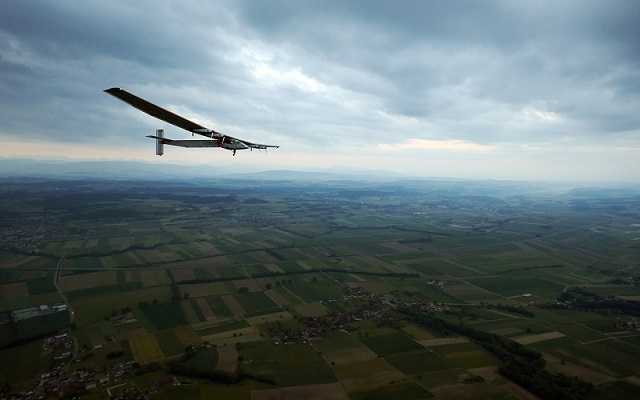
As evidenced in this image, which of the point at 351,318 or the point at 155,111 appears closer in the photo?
the point at 155,111

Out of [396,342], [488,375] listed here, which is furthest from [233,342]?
[488,375]

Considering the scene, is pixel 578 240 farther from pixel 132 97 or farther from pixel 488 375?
pixel 132 97

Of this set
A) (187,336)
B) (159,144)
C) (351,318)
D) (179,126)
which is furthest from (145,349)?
(179,126)

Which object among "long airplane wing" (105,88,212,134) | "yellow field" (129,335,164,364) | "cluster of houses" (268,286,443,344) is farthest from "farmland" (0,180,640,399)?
"long airplane wing" (105,88,212,134)

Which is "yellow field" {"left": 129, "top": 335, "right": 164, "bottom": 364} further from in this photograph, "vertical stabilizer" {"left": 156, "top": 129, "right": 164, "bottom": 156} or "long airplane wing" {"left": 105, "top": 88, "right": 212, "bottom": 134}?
"long airplane wing" {"left": 105, "top": 88, "right": 212, "bottom": 134}

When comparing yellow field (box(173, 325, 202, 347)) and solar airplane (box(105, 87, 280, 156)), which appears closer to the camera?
solar airplane (box(105, 87, 280, 156))

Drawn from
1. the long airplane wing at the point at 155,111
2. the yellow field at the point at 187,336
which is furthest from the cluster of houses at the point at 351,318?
the long airplane wing at the point at 155,111

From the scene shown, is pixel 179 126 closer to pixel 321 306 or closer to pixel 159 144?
pixel 159 144
